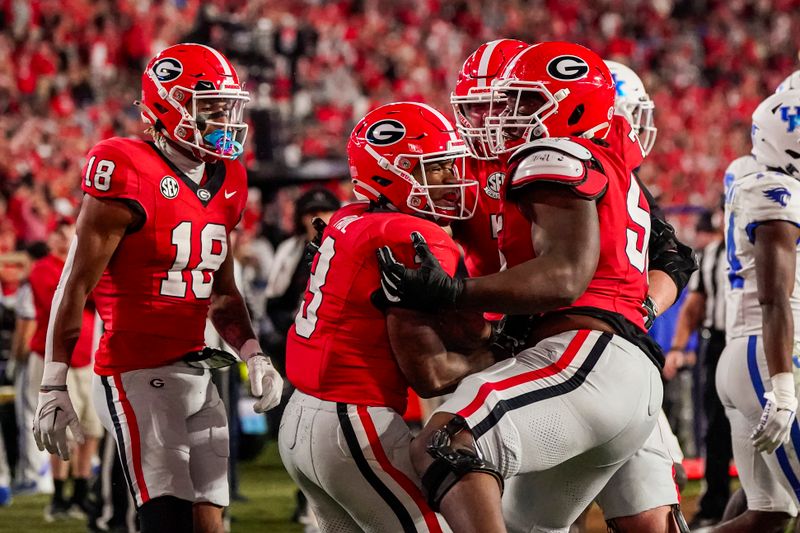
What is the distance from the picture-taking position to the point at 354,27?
1811cm

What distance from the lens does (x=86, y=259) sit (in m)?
3.71

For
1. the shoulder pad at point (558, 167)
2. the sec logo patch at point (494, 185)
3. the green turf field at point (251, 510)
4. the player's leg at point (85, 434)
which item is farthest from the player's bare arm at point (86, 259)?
the player's leg at point (85, 434)

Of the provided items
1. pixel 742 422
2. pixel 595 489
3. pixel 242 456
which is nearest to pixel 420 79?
pixel 242 456

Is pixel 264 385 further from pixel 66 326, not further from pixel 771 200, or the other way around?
pixel 771 200

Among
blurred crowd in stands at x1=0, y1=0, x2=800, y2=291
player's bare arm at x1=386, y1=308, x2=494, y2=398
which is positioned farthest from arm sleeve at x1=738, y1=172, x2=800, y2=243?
blurred crowd in stands at x1=0, y1=0, x2=800, y2=291

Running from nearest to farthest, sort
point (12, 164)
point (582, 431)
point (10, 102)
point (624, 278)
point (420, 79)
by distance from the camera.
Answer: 1. point (582, 431)
2. point (624, 278)
3. point (12, 164)
4. point (10, 102)
5. point (420, 79)

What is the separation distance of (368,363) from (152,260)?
3.26 ft

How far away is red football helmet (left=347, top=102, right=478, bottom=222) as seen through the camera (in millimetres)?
3406

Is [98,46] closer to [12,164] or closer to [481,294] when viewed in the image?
[12,164]

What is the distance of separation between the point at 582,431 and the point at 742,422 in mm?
1670

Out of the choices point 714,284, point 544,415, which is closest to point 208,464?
point 544,415

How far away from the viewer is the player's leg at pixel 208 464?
12.5 ft

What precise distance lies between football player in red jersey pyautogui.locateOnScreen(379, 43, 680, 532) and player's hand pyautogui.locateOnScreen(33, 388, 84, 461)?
1.23 m

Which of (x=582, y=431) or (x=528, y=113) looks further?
(x=528, y=113)
